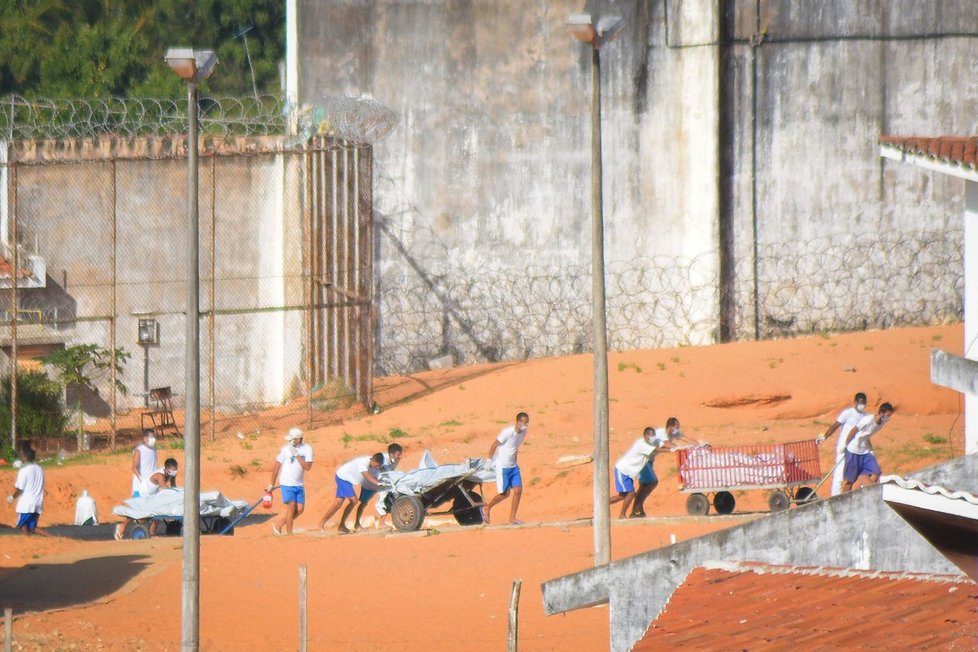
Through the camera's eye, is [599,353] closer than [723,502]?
Yes

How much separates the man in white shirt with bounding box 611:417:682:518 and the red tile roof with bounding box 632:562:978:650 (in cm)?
911

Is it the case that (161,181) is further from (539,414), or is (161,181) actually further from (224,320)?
(539,414)

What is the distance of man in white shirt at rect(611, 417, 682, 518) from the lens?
61.6ft

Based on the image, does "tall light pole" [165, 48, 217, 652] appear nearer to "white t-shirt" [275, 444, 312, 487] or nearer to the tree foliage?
"white t-shirt" [275, 444, 312, 487]

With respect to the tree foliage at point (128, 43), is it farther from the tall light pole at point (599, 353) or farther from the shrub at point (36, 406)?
the tall light pole at point (599, 353)

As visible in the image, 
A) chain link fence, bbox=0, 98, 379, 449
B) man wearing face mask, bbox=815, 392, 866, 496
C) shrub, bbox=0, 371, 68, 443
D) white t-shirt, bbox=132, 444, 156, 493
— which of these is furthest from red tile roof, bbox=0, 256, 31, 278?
man wearing face mask, bbox=815, 392, 866, 496

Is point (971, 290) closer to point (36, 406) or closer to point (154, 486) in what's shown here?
point (154, 486)

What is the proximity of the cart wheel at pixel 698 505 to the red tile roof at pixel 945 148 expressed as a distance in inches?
190

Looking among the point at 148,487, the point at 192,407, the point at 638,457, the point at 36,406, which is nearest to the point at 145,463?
the point at 148,487

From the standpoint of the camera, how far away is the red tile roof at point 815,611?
26.4 feet

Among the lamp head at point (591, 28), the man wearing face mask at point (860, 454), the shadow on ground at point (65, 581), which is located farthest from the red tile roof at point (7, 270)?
the lamp head at point (591, 28)

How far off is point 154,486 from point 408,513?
3270 mm

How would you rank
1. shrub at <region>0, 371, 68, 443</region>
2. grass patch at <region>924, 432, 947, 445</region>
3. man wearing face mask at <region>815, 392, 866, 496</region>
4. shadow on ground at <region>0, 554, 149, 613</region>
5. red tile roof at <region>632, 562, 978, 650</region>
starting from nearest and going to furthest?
red tile roof at <region>632, 562, 978, 650</region>
shadow on ground at <region>0, 554, 149, 613</region>
man wearing face mask at <region>815, 392, 866, 496</region>
grass patch at <region>924, 432, 947, 445</region>
shrub at <region>0, 371, 68, 443</region>

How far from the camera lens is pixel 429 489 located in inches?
730
